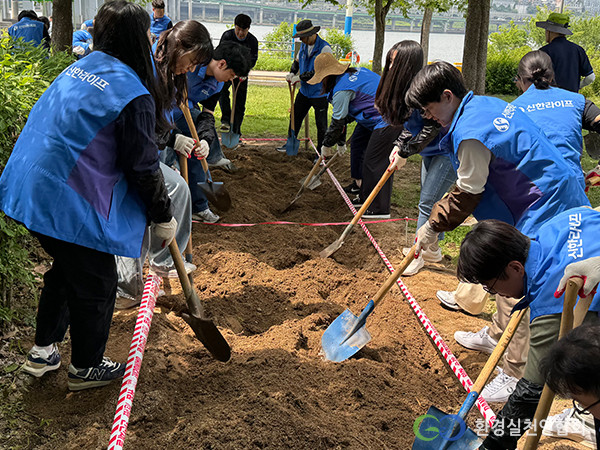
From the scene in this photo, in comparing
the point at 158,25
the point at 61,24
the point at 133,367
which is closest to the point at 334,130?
the point at 133,367

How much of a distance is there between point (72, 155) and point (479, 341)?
2.82 m

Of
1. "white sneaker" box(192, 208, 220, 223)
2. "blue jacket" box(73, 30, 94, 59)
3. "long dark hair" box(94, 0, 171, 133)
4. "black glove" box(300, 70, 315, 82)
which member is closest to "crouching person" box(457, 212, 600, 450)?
"long dark hair" box(94, 0, 171, 133)

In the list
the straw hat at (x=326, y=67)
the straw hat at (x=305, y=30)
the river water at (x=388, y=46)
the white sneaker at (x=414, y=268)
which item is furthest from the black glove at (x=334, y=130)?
the river water at (x=388, y=46)

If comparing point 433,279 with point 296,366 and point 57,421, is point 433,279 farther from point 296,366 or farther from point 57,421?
point 57,421

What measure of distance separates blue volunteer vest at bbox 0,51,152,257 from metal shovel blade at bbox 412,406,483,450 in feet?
5.64

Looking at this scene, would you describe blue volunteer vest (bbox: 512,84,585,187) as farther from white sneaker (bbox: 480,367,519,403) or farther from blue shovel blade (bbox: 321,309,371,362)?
blue shovel blade (bbox: 321,309,371,362)

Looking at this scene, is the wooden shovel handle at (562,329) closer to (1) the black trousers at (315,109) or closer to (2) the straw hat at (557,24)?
(2) the straw hat at (557,24)

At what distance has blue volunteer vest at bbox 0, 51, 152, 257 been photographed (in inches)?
99.7

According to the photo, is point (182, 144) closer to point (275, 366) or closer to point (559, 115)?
point (275, 366)

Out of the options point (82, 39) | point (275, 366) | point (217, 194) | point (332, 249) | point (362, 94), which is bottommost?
point (275, 366)

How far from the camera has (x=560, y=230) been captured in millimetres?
2365

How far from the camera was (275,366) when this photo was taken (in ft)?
11.0

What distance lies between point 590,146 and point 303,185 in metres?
2.94

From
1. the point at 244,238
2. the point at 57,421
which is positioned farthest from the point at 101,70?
the point at 244,238
